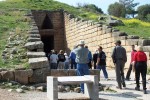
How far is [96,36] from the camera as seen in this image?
2980cm

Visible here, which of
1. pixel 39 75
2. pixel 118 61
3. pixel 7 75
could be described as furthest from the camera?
pixel 118 61

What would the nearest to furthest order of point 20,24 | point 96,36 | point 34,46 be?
point 34,46, point 96,36, point 20,24

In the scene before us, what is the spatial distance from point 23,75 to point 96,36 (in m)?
15.8

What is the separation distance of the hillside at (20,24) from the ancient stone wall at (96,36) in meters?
2.03

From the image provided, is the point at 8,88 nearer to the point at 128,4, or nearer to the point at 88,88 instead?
the point at 88,88

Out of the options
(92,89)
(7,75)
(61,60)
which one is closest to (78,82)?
(92,89)

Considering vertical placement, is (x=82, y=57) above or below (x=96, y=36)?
below

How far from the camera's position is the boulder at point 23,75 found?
14.5 meters

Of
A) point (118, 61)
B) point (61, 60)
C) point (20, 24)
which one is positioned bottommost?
point (61, 60)

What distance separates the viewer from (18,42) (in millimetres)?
20703

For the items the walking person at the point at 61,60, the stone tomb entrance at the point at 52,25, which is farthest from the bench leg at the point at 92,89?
the stone tomb entrance at the point at 52,25

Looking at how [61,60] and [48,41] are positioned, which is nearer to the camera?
[61,60]

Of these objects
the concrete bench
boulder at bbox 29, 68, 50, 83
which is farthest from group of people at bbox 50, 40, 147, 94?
boulder at bbox 29, 68, 50, 83

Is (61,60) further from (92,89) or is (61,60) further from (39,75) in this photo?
(92,89)
